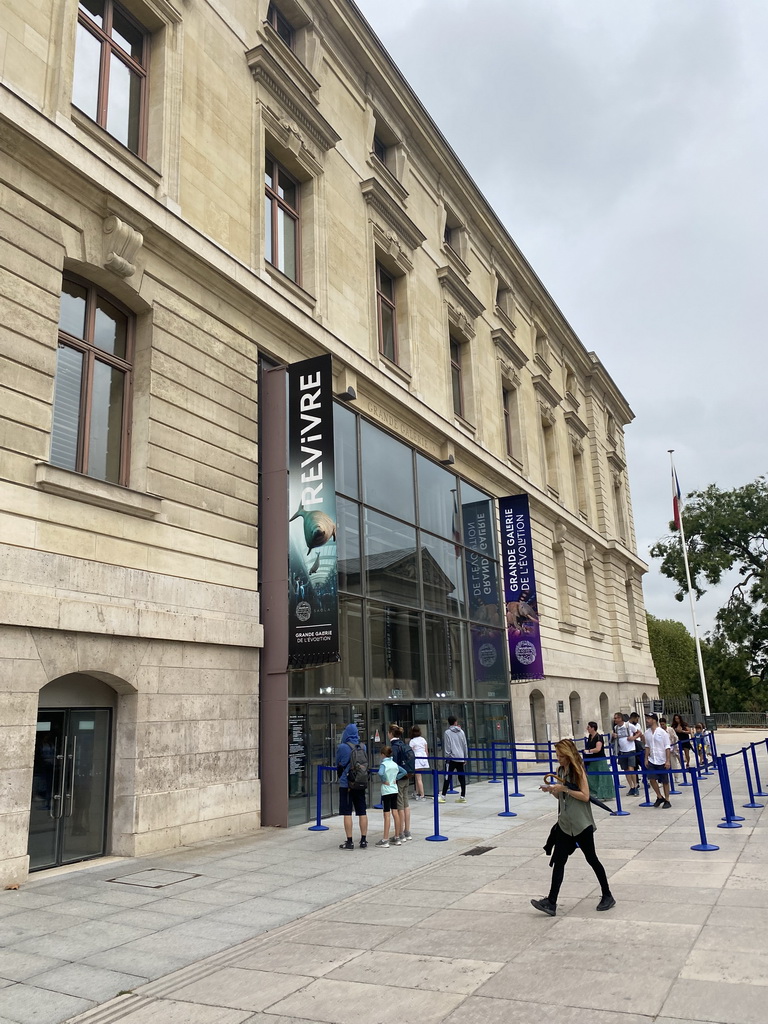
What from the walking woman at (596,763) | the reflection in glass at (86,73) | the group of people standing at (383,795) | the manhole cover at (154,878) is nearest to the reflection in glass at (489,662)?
the walking woman at (596,763)

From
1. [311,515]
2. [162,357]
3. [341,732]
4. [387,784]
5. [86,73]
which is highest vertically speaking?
[86,73]

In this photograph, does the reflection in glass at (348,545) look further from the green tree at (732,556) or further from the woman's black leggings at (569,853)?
the green tree at (732,556)

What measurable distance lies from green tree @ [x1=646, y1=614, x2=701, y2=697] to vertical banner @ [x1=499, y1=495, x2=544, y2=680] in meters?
54.0

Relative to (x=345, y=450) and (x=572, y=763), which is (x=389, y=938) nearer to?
(x=572, y=763)

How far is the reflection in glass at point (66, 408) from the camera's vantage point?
1170cm

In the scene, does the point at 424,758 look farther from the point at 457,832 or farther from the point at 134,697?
the point at 134,697

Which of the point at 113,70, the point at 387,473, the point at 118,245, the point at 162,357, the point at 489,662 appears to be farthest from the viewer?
the point at 489,662

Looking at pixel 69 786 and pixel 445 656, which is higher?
pixel 445 656

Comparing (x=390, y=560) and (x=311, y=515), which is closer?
(x=311, y=515)

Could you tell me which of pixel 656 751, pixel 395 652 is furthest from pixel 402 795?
pixel 395 652

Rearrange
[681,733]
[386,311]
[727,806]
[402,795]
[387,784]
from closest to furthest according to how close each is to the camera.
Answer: [387,784]
[402,795]
[727,806]
[681,733]
[386,311]

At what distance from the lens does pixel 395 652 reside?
18438mm

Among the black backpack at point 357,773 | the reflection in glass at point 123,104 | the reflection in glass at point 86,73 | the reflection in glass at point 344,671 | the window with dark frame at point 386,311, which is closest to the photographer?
the black backpack at point 357,773

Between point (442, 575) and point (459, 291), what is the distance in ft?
32.3
